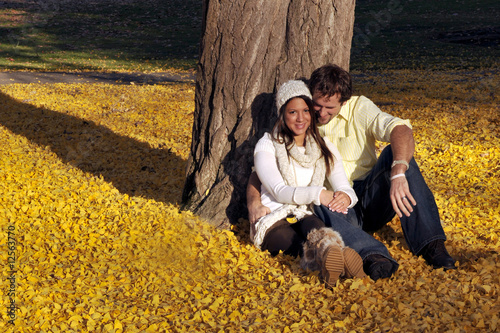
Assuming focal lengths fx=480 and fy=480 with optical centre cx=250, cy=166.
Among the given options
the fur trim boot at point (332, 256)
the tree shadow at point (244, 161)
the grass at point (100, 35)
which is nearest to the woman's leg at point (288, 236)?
the fur trim boot at point (332, 256)

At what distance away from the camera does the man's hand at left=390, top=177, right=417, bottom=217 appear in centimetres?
340

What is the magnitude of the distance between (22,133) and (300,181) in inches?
188

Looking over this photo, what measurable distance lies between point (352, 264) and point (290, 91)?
4.35 ft

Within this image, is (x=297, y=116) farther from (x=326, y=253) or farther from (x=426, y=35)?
(x=426, y=35)

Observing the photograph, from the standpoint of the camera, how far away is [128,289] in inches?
129

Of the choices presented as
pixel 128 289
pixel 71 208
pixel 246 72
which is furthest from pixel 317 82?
pixel 71 208

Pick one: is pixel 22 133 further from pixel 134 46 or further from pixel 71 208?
pixel 134 46

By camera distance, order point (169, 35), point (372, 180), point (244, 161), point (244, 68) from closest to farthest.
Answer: point (372, 180) → point (244, 68) → point (244, 161) → point (169, 35)

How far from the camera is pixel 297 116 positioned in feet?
11.9

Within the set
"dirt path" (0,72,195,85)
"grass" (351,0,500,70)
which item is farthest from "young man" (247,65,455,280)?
"grass" (351,0,500,70)

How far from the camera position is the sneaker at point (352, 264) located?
3176 millimetres

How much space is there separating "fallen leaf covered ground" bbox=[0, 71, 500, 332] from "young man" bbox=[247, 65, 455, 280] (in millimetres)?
184

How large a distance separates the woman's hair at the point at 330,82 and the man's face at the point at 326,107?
0.09 feet

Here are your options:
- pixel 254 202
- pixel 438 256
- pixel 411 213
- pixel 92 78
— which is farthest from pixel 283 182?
pixel 92 78
